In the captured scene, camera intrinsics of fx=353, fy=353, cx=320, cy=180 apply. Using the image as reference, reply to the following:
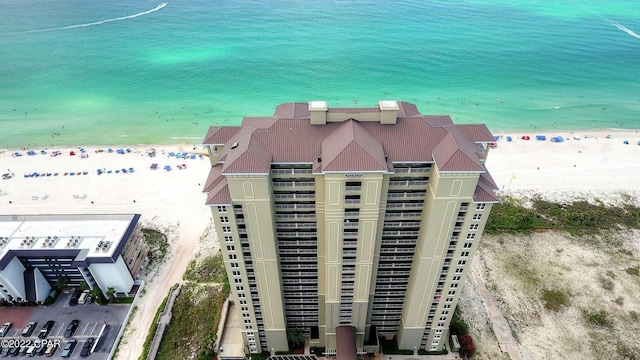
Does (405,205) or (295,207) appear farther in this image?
(405,205)

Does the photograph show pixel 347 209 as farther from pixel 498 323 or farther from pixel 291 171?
pixel 498 323

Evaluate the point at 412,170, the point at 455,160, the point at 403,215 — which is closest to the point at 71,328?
the point at 403,215

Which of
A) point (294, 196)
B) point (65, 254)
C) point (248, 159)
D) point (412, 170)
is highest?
point (412, 170)

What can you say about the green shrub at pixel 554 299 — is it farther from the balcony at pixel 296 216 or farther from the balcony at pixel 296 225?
the balcony at pixel 296 216

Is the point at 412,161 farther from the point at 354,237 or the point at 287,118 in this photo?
the point at 287,118

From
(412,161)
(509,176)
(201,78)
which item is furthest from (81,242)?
(201,78)

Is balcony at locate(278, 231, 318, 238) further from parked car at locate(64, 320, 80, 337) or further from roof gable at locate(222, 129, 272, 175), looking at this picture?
parked car at locate(64, 320, 80, 337)

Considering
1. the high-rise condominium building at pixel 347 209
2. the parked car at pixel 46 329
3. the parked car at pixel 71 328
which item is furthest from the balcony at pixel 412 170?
the parked car at pixel 46 329
